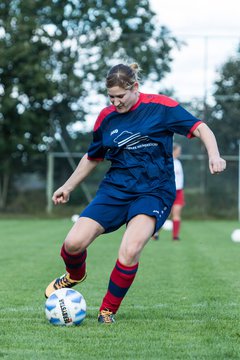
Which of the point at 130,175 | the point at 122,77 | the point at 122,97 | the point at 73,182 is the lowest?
the point at 73,182

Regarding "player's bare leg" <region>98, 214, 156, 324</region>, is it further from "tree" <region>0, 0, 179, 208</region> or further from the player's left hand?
"tree" <region>0, 0, 179, 208</region>

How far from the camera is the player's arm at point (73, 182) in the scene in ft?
19.5

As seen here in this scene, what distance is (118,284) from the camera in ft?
18.1

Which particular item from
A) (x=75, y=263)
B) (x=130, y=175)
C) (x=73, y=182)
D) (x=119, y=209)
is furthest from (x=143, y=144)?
(x=75, y=263)

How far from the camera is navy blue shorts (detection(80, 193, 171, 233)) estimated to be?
5.61 metres

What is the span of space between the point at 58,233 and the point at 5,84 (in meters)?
10.7

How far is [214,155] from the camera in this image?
5.41m

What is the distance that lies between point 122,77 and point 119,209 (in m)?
0.95

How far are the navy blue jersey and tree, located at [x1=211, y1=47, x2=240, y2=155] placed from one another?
19.5 meters

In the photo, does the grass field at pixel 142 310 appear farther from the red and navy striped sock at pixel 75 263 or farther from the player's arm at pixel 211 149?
the player's arm at pixel 211 149

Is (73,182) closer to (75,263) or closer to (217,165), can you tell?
(75,263)

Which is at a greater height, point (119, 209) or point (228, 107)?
point (119, 209)

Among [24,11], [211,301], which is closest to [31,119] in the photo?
[24,11]

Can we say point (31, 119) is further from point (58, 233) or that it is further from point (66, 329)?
point (66, 329)
